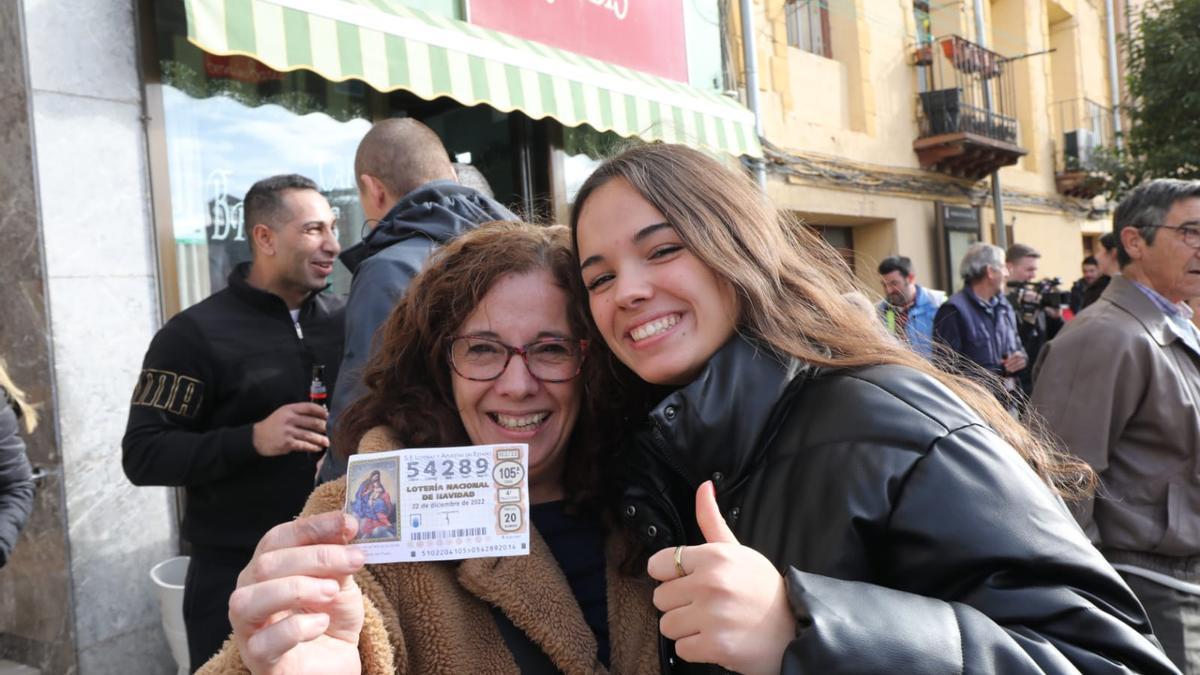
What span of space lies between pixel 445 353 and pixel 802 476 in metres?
0.78

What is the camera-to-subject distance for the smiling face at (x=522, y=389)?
60.9 inches

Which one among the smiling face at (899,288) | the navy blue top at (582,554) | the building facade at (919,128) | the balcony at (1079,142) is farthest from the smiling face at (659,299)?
the balcony at (1079,142)

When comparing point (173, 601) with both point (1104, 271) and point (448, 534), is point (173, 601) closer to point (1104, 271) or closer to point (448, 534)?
point (448, 534)

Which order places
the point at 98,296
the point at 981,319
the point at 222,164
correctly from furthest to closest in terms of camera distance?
the point at 981,319
the point at 222,164
the point at 98,296

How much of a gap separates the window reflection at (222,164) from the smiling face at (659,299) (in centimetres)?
338

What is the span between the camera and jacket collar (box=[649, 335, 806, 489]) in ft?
3.99

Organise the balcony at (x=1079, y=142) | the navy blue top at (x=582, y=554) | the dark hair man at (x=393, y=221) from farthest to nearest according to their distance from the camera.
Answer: the balcony at (x=1079, y=142) < the dark hair man at (x=393, y=221) < the navy blue top at (x=582, y=554)

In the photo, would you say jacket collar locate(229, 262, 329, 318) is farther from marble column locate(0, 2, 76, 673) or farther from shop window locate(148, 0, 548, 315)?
marble column locate(0, 2, 76, 673)

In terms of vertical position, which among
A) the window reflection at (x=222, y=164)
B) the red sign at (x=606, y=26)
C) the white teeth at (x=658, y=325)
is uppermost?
the red sign at (x=606, y=26)

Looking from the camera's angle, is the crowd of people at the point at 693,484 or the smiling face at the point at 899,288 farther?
the smiling face at the point at 899,288

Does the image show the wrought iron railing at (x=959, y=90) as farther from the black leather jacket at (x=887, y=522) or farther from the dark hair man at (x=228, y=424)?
the black leather jacket at (x=887, y=522)

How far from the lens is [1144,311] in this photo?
2580 mm

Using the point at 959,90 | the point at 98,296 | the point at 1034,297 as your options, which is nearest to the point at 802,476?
the point at 98,296

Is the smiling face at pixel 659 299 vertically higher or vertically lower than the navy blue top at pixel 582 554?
higher
